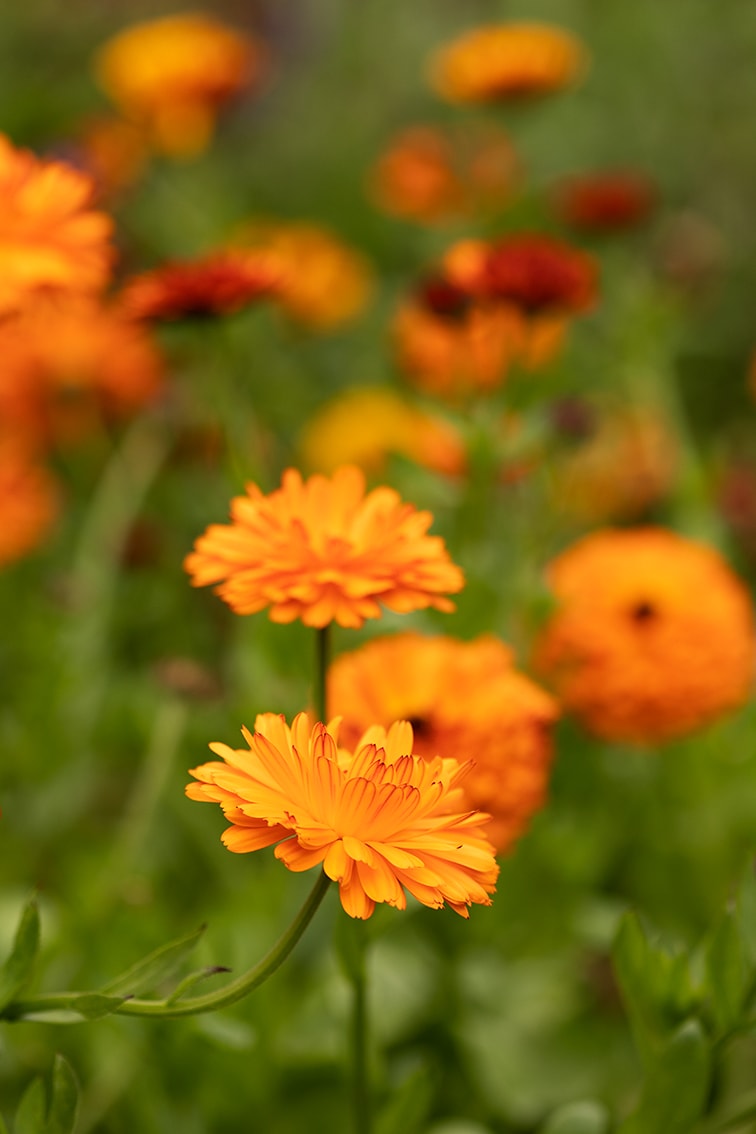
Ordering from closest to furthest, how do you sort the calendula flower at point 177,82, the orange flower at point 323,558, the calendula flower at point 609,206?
the orange flower at point 323,558
the calendula flower at point 609,206
the calendula flower at point 177,82

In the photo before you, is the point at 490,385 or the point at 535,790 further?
the point at 490,385

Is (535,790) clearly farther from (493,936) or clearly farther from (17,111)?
(17,111)

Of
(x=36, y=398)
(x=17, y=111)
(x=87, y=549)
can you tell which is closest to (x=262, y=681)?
(x=87, y=549)

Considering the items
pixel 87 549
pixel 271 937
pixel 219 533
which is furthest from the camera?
pixel 87 549

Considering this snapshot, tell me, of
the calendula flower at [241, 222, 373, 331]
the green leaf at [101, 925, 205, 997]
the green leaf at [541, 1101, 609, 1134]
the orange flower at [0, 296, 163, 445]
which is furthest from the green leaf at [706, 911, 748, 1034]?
the calendula flower at [241, 222, 373, 331]

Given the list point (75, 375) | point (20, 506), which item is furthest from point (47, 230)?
point (75, 375)

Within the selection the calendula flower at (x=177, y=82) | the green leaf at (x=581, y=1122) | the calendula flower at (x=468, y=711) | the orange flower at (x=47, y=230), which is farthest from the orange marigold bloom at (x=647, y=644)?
the calendula flower at (x=177, y=82)

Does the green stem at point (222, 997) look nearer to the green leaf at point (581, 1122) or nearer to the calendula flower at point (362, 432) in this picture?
the green leaf at point (581, 1122)
